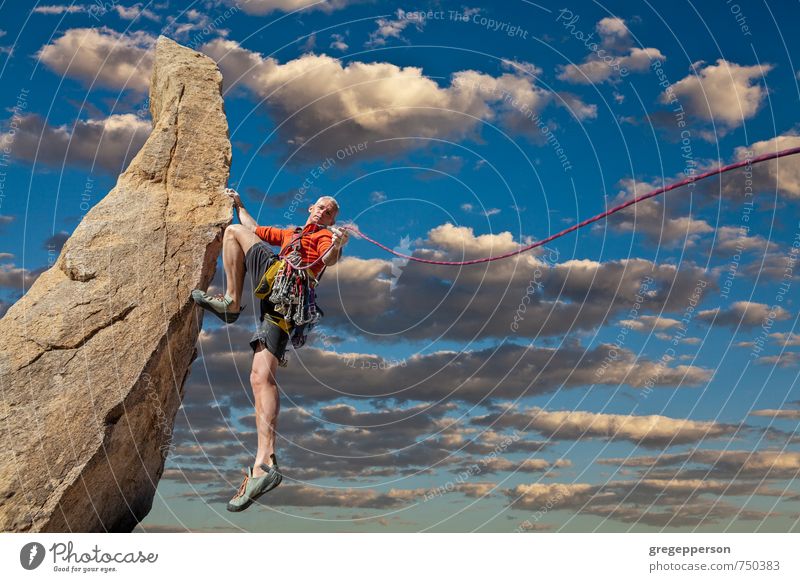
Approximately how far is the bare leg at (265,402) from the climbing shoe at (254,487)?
0.08m

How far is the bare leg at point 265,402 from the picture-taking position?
1002cm

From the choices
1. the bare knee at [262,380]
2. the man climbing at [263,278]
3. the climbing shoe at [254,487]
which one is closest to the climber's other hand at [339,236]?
the man climbing at [263,278]

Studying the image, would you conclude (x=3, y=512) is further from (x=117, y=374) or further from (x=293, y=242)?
(x=293, y=242)

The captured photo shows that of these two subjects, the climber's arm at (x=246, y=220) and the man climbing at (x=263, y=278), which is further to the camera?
the climber's arm at (x=246, y=220)

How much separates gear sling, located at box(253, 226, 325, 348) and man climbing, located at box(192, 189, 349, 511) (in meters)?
0.02

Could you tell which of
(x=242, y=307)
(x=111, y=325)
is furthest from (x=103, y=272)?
(x=242, y=307)

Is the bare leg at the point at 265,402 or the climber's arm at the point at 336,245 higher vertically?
the climber's arm at the point at 336,245

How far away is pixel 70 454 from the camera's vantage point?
32.4 ft

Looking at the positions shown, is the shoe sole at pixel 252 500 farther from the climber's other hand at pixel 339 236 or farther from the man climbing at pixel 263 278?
the climber's other hand at pixel 339 236

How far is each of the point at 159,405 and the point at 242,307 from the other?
5.81 feet

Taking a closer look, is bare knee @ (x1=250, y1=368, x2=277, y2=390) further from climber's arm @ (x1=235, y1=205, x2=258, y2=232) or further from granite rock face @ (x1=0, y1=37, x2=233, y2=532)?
climber's arm @ (x1=235, y1=205, x2=258, y2=232)

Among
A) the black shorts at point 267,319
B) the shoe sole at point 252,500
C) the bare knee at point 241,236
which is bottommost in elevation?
the shoe sole at point 252,500
